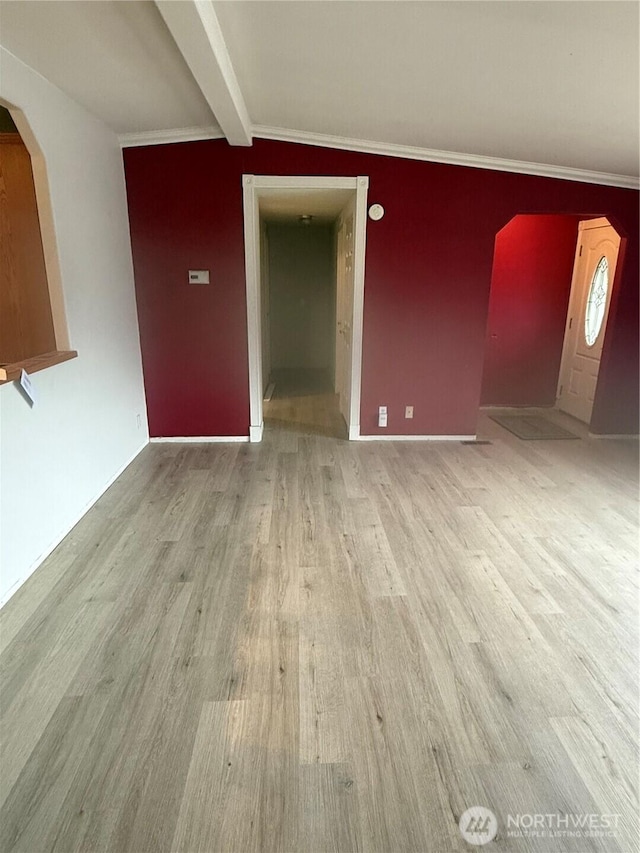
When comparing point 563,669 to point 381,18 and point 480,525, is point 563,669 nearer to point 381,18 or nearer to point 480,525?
point 480,525

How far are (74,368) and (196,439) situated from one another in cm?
156

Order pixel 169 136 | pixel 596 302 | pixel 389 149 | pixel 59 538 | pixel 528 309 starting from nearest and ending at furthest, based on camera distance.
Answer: pixel 59 538
pixel 169 136
pixel 389 149
pixel 596 302
pixel 528 309

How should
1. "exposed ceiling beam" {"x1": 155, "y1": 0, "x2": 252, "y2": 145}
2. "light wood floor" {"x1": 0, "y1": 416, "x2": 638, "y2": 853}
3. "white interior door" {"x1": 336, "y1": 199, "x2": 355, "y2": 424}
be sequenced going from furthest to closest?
"white interior door" {"x1": 336, "y1": 199, "x2": 355, "y2": 424} → "exposed ceiling beam" {"x1": 155, "y1": 0, "x2": 252, "y2": 145} → "light wood floor" {"x1": 0, "y1": 416, "x2": 638, "y2": 853}

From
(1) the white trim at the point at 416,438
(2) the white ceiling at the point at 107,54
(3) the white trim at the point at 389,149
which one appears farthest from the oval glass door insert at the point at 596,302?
(2) the white ceiling at the point at 107,54

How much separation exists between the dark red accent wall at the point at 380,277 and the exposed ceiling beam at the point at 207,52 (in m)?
0.84

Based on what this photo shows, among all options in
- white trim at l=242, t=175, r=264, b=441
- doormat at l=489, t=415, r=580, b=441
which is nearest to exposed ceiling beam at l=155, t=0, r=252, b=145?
white trim at l=242, t=175, r=264, b=441

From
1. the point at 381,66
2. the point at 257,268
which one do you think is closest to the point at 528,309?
the point at 257,268

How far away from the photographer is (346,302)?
4668 mm

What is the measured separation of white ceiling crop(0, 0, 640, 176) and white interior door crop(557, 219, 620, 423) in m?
1.42

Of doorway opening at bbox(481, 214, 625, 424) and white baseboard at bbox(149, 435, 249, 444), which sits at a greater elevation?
doorway opening at bbox(481, 214, 625, 424)

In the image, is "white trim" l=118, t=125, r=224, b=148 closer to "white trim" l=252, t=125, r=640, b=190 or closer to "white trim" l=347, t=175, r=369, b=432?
"white trim" l=252, t=125, r=640, b=190

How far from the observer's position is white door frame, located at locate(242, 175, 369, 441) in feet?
12.3

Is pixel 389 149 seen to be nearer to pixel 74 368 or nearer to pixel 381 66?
pixel 381 66

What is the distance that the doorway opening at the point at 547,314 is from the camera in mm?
4844
